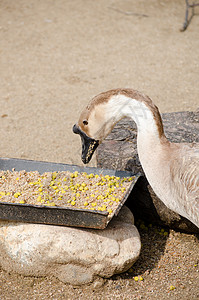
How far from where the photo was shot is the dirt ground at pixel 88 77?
11.8 feet

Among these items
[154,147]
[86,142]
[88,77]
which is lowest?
[88,77]

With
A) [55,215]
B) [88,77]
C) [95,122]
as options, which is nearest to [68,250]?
[55,215]

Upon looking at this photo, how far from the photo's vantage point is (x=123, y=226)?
363cm

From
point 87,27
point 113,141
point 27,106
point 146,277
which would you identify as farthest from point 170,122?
point 87,27

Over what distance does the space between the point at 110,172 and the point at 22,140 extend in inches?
93.6

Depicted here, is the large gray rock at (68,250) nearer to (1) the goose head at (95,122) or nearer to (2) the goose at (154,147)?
(2) the goose at (154,147)

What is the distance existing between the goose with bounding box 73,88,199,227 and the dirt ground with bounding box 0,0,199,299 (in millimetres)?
898

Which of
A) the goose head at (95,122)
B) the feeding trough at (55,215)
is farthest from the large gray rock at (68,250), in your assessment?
the goose head at (95,122)

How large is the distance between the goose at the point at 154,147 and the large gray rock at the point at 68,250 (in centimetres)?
61

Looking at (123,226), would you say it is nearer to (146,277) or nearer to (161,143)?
(146,277)

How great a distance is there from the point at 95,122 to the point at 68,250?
1146 millimetres

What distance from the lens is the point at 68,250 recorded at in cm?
338

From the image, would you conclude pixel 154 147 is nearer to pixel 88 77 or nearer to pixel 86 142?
pixel 86 142

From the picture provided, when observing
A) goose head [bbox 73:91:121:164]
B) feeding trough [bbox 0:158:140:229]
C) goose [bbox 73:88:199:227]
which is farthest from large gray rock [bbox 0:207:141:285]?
goose head [bbox 73:91:121:164]
